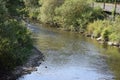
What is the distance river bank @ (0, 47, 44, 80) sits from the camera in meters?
34.1

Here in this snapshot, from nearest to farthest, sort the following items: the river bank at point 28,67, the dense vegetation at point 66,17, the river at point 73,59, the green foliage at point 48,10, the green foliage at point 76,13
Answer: the river bank at point 28,67, the river at point 73,59, the dense vegetation at point 66,17, the green foliage at point 76,13, the green foliage at point 48,10

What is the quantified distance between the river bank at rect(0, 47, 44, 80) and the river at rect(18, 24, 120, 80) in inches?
21.0

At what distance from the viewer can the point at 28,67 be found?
38.8 metres

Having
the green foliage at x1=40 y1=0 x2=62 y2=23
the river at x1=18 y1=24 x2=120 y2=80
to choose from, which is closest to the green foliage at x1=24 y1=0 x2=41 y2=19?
the green foliage at x1=40 y1=0 x2=62 y2=23

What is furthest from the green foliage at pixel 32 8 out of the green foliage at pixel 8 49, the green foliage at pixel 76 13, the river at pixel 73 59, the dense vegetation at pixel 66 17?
the green foliage at pixel 8 49

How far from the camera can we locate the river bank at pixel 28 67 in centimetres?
3406

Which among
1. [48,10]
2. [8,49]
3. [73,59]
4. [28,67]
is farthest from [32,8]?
[8,49]

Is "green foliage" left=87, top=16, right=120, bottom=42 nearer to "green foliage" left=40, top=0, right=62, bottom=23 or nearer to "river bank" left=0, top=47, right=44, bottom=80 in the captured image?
"green foliage" left=40, top=0, right=62, bottom=23

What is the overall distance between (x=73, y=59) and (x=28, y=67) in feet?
24.8

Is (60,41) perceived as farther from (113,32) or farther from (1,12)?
(1,12)

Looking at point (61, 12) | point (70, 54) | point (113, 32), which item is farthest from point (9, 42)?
point (61, 12)

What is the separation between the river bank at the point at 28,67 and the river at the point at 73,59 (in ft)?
Answer: 1.75

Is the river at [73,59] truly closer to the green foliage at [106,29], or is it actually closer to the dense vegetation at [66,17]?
the green foliage at [106,29]

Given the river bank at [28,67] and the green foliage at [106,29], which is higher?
the river bank at [28,67]
